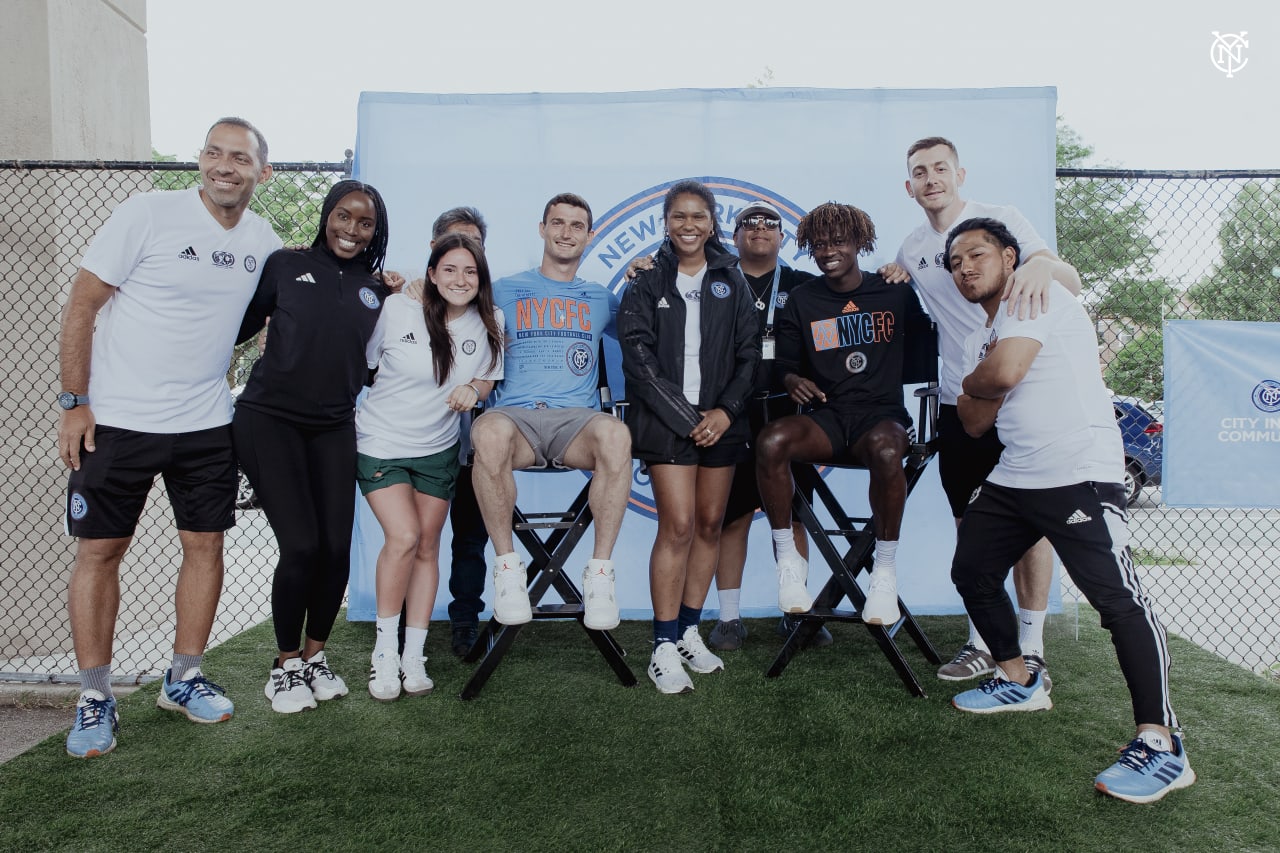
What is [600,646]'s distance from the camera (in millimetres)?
3084

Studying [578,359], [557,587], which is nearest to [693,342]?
[578,359]

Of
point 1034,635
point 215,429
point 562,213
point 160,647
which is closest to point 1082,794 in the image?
point 1034,635

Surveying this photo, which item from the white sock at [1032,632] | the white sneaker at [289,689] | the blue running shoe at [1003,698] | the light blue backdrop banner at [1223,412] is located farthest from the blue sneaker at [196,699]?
the light blue backdrop banner at [1223,412]

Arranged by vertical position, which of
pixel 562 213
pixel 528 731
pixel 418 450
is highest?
pixel 562 213

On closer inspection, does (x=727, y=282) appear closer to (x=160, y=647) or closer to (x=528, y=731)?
(x=528, y=731)

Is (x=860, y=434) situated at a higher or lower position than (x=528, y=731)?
higher

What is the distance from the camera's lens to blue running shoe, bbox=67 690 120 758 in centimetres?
256

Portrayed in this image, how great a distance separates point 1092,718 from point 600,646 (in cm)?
172

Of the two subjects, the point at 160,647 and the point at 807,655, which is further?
the point at 160,647

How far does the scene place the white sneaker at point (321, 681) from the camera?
9.75 ft

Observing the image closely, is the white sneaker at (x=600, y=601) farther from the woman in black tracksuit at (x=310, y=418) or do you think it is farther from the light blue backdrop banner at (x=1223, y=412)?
the light blue backdrop banner at (x=1223, y=412)

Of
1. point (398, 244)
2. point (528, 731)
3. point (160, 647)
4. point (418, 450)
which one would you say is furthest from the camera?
point (160, 647)

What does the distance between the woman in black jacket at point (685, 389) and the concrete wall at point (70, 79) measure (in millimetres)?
3062

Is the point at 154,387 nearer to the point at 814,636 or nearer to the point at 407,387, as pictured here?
the point at 407,387
